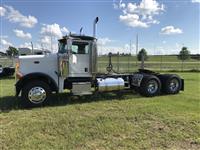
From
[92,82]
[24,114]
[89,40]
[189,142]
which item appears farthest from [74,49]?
[189,142]

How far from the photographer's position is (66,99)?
955 centimetres

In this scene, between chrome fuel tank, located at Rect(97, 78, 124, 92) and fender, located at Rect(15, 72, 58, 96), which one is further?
chrome fuel tank, located at Rect(97, 78, 124, 92)

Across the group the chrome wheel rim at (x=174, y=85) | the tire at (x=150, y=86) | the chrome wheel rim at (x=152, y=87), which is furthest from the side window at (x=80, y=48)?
the chrome wheel rim at (x=174, y=85)

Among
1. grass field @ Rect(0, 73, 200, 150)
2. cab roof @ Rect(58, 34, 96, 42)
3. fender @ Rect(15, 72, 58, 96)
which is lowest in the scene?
grass field @ Rect(0, 73, 200, 150)

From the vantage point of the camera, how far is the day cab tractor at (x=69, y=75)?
8.27 meters

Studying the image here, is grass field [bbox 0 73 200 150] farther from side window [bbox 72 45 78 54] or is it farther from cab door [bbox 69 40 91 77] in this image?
side window [bbox 72 45 78 54]

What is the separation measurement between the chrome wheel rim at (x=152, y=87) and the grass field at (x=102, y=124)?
1.04 m

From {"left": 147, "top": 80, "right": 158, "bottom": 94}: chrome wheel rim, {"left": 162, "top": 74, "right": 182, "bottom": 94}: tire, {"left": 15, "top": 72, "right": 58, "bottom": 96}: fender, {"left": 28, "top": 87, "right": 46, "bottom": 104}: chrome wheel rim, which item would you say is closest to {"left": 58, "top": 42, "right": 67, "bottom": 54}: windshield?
{"left": 15, "top": 72, "right": 58, "bottom": 96}: fender

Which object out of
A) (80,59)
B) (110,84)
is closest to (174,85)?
(110,84)

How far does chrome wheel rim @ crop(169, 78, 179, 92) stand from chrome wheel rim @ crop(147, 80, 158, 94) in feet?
2.69

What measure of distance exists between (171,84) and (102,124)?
18.5 ft

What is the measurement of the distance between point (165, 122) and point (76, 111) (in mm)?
2675

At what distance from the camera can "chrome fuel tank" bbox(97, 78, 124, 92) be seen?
9477 mm

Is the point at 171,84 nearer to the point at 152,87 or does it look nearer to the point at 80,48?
the point at 152,87
